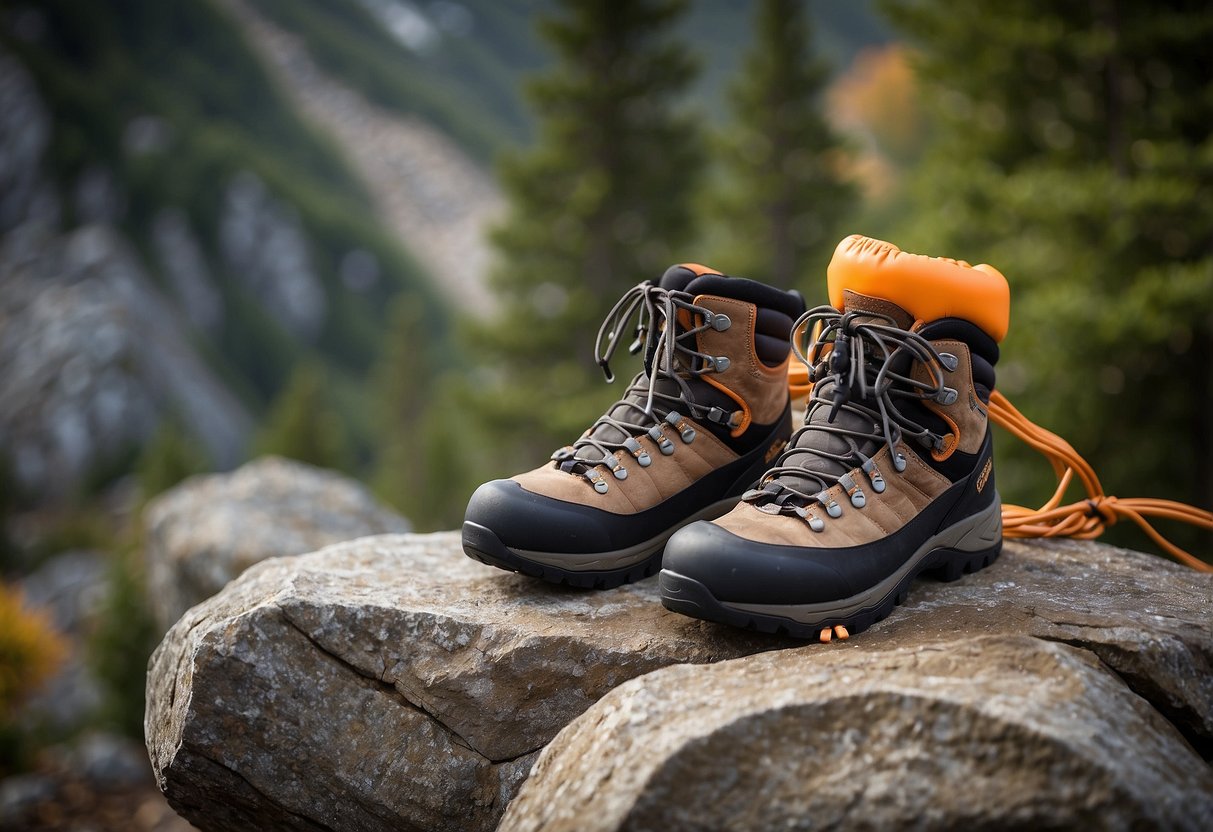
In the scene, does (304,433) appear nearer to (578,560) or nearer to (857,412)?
(578,560)

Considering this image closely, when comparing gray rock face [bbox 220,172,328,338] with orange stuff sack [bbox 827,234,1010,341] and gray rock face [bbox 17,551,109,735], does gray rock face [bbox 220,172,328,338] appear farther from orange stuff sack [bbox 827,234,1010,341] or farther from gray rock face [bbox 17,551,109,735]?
orange stuff sack [bbox 827,234,1010,341]

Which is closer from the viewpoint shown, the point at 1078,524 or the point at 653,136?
the point at 1078,524

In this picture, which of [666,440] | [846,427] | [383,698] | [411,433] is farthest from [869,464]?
[411,433]

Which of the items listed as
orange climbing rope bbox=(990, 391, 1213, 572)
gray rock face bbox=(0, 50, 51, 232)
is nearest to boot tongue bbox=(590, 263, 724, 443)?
orange climbing rope bbox=(990, 391, 1213, 572)

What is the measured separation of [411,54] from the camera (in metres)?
120

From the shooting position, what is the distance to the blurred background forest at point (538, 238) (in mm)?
7305

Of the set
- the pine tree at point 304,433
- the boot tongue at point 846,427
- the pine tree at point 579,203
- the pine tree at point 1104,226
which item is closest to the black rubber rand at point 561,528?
the boot tongue at point 846,427

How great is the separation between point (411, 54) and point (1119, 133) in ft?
414

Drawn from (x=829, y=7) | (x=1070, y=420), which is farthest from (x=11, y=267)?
(x=829, y=7)

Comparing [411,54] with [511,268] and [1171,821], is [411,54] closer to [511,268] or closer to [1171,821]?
[511,268]

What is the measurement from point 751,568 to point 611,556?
0.55 meters

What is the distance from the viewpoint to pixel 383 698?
230cm

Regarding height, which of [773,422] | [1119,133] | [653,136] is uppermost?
[653,136]

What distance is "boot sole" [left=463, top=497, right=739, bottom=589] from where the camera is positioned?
91.6 inches
